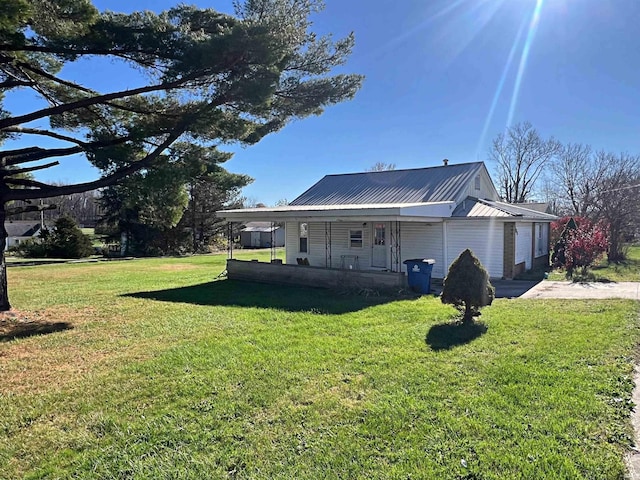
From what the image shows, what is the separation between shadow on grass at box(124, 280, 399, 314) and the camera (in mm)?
9867

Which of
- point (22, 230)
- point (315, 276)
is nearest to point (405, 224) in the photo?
→ point (315, 276)

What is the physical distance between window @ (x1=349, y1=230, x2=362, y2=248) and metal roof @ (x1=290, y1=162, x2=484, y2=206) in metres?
1.54

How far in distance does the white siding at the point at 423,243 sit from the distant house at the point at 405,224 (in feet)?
0.12

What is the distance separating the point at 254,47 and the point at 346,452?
280 inches

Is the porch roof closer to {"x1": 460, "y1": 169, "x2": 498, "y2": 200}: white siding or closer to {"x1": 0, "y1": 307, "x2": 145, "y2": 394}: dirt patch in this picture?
{"x1": 460, "y1": 169, "x2": 498, "y2": 200}: white siding

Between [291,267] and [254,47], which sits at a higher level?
[254,47]

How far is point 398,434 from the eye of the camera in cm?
357

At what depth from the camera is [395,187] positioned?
1808 cm

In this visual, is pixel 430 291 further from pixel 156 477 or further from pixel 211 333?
pixel 156 477

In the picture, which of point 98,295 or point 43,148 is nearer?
point 43,148

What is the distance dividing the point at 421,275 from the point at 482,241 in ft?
14.0

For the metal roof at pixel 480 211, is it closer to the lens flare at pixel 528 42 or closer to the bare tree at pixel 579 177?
the lens flare at pixel 528 42

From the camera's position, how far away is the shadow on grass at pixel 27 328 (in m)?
→ 7.54

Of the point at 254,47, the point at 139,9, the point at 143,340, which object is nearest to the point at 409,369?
the point at 143,340
